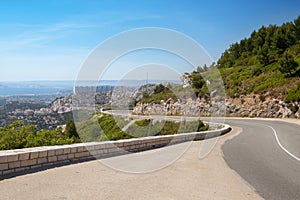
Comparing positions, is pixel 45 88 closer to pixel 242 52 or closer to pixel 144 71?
pixel 144 71

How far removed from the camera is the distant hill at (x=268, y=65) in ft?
142

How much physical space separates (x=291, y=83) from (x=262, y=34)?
133 ft

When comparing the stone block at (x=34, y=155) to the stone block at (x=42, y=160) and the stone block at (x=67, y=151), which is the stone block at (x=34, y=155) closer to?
the stone block at (x=42, y=160)

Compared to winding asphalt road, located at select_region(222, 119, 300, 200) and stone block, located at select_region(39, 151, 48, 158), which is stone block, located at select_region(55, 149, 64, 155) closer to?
stone block, located at select_region(39, 151, 48, 158)

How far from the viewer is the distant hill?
142 feet

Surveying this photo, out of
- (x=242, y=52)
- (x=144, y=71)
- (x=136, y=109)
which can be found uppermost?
(x=242, y=52)

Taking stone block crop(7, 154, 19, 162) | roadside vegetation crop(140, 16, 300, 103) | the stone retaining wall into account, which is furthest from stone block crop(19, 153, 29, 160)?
roadside vegetation crop(140, 16, 300, 103)

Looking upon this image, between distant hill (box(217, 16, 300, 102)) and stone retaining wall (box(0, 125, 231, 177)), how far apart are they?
32.4 metres

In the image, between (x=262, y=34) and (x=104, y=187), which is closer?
(x=104, y=187)

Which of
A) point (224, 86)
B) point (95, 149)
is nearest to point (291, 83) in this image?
point (224, 86)

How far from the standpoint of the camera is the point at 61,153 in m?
7.82

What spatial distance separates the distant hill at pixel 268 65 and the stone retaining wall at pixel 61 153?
106 ft

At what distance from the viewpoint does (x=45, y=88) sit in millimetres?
31344

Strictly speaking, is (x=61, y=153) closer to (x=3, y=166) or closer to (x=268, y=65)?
(x=3, y=166)
